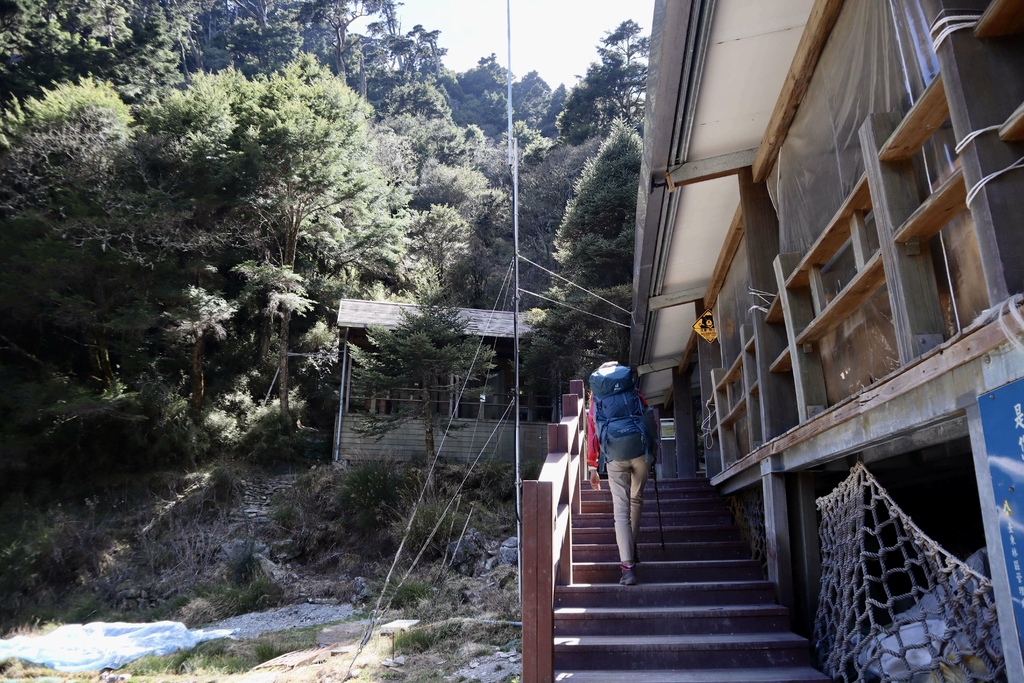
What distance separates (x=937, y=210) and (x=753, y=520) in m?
3.88

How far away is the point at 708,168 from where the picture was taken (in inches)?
221

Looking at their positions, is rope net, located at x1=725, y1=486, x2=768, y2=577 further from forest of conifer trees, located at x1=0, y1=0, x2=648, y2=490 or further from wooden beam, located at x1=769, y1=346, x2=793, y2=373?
forest of conifer trees, located at x1=0, y1=0, x2=648, y2=490

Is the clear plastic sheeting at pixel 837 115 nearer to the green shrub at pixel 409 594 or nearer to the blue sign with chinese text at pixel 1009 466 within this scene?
the blue sign with chinese text at pixel 1009 466

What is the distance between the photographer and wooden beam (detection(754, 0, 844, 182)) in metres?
3.81

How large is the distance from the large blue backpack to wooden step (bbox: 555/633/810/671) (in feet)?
4.51

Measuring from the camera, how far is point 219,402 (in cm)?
1909

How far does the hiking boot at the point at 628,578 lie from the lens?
16.3 feet

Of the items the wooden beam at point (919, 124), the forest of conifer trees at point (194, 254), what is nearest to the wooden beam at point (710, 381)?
the wooden beam at point (919, 124)

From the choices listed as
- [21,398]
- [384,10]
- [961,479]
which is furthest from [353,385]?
[384,10]

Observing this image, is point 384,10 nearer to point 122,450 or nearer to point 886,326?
point 122,450

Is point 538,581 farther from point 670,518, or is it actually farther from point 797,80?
point 797,80

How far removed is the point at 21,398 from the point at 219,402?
4.44 m

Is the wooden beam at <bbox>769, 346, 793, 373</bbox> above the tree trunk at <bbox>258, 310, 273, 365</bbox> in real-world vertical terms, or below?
below

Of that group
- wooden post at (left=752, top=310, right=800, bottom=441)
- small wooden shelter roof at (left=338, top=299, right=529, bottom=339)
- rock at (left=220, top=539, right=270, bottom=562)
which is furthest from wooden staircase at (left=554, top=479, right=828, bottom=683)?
small wooden shelter roof at (left=338, top=299, right=529, bottom=339)
